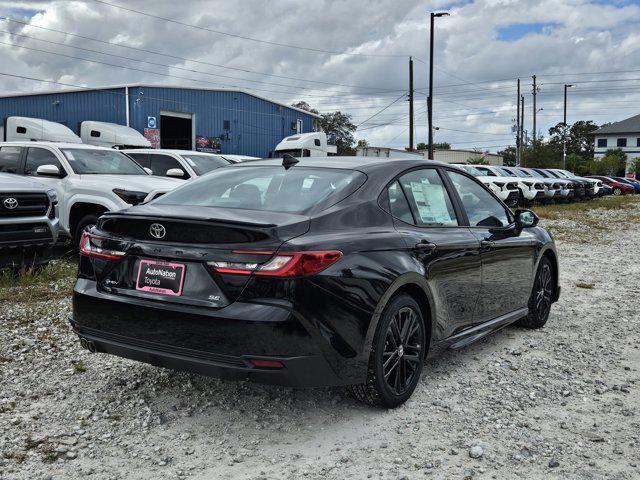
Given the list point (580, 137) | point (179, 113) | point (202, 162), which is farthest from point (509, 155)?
point (202, 162)

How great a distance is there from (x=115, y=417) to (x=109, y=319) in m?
0.62

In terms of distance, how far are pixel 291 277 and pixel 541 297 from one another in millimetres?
3647

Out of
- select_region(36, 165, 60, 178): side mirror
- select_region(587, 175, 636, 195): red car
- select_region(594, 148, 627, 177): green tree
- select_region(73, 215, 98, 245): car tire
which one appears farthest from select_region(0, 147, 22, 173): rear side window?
select_region(594, 148, 627, 177): green tree

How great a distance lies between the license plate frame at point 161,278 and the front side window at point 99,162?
6.51 metres

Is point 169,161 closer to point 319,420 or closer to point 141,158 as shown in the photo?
point 141,158

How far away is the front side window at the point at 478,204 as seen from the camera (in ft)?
16.3

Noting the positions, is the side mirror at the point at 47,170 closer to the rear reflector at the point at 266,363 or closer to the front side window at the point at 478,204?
the front side window at the point at 478,204

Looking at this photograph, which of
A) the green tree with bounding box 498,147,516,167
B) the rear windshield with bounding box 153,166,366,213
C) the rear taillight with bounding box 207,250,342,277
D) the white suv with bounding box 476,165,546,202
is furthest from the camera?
the green tree with bounding box 498,147,516,167

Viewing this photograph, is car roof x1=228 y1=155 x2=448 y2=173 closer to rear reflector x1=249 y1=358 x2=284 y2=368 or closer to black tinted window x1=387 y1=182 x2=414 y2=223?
black tinted window x1=387 y1=182 x2=414 y2=223

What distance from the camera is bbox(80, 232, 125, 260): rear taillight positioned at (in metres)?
3.63

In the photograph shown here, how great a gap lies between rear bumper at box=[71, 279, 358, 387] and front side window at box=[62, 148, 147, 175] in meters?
6.56

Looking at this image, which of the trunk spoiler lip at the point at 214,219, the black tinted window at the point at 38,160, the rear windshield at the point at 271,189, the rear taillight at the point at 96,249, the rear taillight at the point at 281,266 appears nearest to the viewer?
the rear taillight at the point at 281,266

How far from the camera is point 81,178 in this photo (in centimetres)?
922

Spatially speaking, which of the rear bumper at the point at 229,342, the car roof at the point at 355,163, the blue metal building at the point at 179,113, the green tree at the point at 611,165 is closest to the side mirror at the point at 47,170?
the car roof at the point at 355,163
